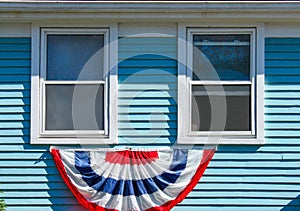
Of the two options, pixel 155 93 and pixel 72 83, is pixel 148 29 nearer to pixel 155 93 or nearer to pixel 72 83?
pixel 155 93

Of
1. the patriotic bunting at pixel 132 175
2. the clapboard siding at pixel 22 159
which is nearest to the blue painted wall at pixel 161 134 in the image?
the clapboard siding at pixel 22 159

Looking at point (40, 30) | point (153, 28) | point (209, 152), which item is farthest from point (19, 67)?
point (209, 152)

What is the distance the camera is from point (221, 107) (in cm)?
706

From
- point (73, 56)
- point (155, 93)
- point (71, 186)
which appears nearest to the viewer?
point (71, 186)

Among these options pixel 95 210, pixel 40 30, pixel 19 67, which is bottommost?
pixel 95 210

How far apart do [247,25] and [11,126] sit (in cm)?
311

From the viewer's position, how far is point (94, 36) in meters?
7.17

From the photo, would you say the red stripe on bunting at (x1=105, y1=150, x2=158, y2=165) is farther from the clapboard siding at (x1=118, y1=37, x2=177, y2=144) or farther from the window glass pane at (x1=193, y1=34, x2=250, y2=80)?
the window glass pane at (x1=193, y1=34, x2=250, y2=80)

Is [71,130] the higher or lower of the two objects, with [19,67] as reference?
lower

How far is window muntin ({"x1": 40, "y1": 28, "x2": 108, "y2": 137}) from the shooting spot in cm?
708

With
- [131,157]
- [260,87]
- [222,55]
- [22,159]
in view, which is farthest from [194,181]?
[22,159]

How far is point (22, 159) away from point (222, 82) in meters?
2.60

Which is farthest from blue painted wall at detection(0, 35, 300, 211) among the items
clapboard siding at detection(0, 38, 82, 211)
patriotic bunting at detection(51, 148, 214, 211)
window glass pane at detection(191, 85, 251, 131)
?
window glass pane at detection(191, 85, 251, 131)

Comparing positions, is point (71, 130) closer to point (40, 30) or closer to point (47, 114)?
point (47, 114)
